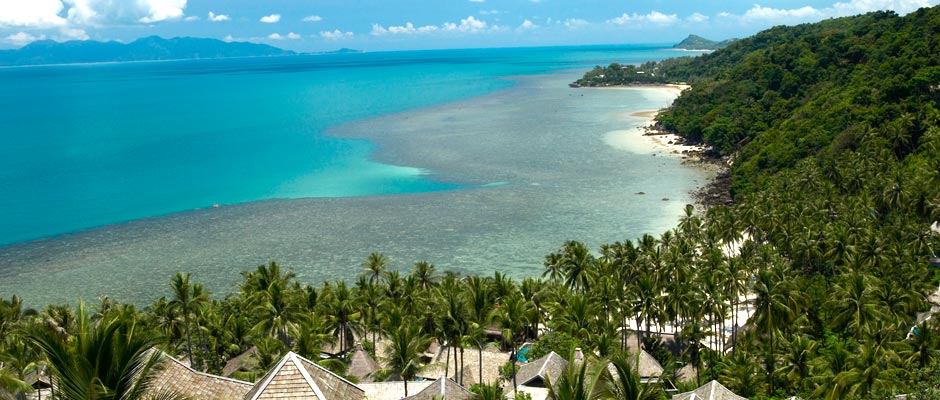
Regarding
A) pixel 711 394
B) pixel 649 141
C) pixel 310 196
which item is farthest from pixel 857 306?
pixel 649 141

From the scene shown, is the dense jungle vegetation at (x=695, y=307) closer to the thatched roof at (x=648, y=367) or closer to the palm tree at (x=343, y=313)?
the palm tree at (x=343, y=313)

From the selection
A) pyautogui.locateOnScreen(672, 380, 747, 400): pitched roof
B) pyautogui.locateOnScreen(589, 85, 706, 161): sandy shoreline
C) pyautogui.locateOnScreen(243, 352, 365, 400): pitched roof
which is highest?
pyautogui.locateOnScreen(243, 352, 365, 400): pitched roof

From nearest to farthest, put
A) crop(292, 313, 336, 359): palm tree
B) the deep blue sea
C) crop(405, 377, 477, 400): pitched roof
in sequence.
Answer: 1. crop(405, 377, 477, 400): pitched roof
2. crop(292, 313, 336, 359): palm tree
3. the deep blue sea

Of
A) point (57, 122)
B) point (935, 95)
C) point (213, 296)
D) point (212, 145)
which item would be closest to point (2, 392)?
point (213, 296)

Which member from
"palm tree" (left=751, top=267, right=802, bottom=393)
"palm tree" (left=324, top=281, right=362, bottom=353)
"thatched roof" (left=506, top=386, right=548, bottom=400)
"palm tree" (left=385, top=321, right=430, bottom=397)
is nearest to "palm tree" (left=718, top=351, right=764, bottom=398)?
"palm tree" (left=751, top=267, right=802, bottom=393)

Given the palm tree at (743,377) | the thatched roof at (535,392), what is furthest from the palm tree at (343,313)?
the palm tree at (743,377)

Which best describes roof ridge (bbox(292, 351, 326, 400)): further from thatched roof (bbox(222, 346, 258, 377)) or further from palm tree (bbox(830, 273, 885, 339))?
palm tree (bbox(830, 273, 885, 339))

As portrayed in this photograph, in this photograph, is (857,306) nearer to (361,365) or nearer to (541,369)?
(541,369)
